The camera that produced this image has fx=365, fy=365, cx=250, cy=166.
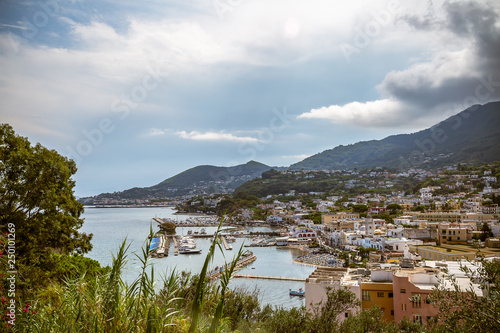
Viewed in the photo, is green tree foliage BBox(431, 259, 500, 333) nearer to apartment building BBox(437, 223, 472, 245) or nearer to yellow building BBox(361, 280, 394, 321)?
yellow building BBox(361, 280, 394, 321)

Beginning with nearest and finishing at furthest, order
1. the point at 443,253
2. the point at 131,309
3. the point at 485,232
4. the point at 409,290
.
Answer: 1. the point at 131,309
2. the point at 409,290
3. the point at 443,253
4. the point at 485,232

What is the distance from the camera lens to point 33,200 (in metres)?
5.05

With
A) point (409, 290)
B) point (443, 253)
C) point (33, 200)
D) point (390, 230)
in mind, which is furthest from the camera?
point (390, 230)

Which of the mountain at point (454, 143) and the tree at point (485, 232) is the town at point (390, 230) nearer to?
the tree at point (485, 232)

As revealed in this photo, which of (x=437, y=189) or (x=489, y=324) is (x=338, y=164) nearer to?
(x=437, y=189)

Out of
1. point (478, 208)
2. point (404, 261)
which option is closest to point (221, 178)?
point (478, 208)

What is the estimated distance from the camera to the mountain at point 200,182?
100312mm

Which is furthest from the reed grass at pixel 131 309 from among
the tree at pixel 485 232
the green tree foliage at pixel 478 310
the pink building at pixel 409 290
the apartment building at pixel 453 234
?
the tree at pixel 485 232

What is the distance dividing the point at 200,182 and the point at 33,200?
108 meters

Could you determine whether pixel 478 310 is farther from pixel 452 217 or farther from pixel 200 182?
pixel 200 182

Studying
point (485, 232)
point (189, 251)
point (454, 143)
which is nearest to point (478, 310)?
point (485, 232)

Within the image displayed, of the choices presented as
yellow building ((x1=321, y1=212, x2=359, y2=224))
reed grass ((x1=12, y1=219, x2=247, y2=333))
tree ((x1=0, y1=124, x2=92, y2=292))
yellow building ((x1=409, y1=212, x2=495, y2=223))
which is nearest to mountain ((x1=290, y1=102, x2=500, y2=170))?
yellow building ((x1=321, y1=212, x2=359, y2=224))

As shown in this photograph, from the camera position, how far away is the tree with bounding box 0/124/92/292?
15.8 feet

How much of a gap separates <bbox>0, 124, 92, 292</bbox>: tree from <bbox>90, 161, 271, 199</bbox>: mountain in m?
93.5
